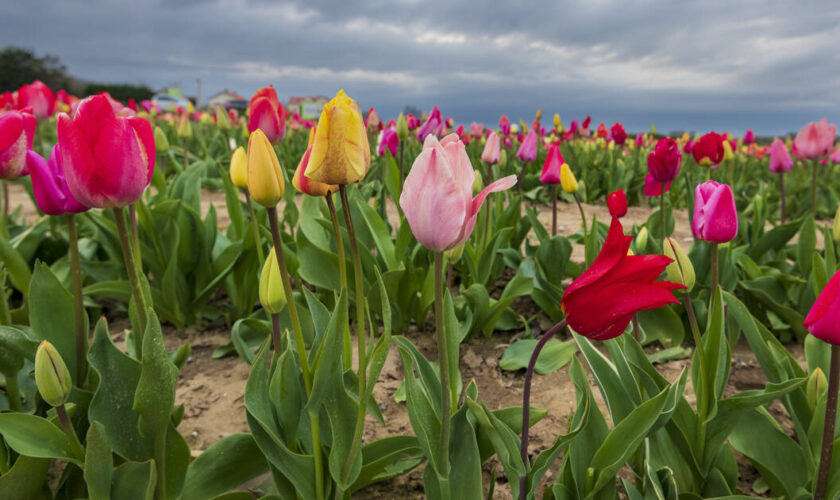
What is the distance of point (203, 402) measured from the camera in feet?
6.81

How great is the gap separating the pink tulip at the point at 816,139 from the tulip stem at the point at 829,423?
286 cm

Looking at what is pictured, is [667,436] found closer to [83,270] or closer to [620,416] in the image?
[620,416]

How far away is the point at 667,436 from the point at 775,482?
0.33 metres

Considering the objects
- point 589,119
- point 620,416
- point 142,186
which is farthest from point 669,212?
point 589,119

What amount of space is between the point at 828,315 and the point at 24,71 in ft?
197

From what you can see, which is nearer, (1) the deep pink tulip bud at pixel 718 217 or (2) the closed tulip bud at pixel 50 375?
(2) the closed tulip bud at pixel 50 375

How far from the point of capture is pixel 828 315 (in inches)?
40.4

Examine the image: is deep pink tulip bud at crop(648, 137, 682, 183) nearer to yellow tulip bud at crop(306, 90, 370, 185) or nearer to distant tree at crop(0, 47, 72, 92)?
yellow tulip bud at crop(306, 90, 370, 185)

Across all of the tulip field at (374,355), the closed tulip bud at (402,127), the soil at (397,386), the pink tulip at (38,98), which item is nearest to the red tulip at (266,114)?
the tulip field at (374,355)

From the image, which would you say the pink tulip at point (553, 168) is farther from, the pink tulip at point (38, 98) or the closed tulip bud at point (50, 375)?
the pink tulip at point (38, 98)

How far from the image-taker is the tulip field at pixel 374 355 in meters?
1.05

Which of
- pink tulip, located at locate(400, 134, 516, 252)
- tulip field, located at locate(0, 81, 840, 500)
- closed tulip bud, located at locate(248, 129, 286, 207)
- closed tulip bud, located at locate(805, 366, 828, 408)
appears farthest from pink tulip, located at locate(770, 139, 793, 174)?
closed tulip bud, located at locate(248, 129, 286, 207)

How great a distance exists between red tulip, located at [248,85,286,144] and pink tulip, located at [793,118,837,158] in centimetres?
319

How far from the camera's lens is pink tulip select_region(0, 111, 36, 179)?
147cm
